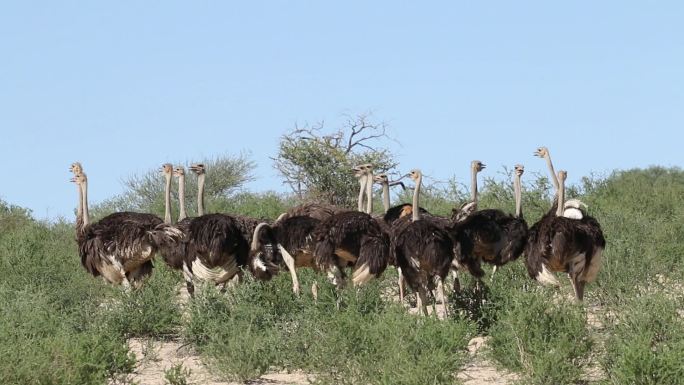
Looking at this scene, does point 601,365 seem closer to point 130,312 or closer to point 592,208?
point 130,312

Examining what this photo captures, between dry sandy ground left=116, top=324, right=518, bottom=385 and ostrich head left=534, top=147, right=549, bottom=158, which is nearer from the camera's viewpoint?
dry sandy ground left=116, top=324, right=518, bottom=385

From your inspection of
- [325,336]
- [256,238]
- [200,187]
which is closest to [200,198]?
[200,187]

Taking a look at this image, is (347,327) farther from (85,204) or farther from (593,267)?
(85,204)

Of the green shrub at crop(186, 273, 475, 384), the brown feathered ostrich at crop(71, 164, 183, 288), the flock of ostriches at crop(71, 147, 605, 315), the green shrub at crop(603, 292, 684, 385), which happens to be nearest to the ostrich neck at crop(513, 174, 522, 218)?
the flock of ostriches at crop(71, 147, 605, 315)

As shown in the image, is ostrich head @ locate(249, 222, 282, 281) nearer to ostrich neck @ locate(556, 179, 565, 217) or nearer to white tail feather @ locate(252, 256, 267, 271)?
white tail feather @ locate(252, 256, 267, 271)

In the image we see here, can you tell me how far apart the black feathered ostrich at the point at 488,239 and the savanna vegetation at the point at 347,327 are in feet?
1.04

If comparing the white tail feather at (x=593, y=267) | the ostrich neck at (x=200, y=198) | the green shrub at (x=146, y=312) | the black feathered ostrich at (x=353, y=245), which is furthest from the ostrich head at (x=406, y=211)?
the green shrub at (x=146, y=312)

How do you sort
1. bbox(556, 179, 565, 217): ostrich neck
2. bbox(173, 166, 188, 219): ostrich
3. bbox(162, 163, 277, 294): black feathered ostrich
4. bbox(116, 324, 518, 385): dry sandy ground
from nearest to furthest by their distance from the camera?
bbox(116, 324, 518, 385): dry sandy ground
bbox(162, 163, 277, 294): black feathered ostrich
bbox(556, 179, 565, 217): ostrich neck
bbox(173, 166, 188, 219): ostrich

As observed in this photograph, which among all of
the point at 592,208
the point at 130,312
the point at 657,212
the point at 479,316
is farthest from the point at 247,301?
the point at 657,212

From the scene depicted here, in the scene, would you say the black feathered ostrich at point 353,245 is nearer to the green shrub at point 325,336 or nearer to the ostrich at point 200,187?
the green shrub at point 325,336

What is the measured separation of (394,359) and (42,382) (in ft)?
6.81

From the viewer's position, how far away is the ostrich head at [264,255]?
12.7 m

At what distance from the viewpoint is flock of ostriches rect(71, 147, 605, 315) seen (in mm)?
11812

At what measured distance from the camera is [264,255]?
12914mm
